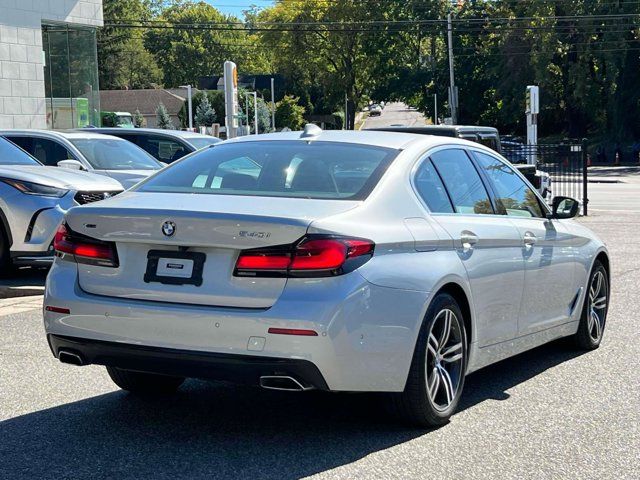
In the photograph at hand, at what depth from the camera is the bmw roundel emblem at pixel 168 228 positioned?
4.77 m

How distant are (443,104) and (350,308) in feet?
238

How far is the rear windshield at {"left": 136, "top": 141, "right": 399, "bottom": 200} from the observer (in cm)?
533

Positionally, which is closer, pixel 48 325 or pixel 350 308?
pixel 350 308

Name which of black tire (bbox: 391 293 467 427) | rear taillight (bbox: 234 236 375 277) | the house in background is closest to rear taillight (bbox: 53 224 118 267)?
rear taillight (bbox: 234 236 375 277)

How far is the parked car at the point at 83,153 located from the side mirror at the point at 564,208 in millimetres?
7553

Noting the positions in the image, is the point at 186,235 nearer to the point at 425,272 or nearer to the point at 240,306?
the point at 240,306

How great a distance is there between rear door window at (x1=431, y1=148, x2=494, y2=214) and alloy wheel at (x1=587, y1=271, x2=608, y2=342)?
176cm

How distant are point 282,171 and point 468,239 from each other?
113 centimetres

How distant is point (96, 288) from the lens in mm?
4984

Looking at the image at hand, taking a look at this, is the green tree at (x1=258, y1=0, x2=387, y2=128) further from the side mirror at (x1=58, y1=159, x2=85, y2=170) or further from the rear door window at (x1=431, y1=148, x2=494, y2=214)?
the rear door window at (x1=431, y1=148, x2=494, y2=214)

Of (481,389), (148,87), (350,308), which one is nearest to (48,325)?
A: (350,308)

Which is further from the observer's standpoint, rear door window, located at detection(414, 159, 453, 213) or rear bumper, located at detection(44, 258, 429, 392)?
rear door window, located at detection(414, 159, 453, 213)

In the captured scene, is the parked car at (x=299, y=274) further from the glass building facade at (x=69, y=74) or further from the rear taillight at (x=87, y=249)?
the glass building facade at (x=69, y=74)

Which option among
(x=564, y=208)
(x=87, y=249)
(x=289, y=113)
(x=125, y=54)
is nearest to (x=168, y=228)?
(x=87, y=249)
